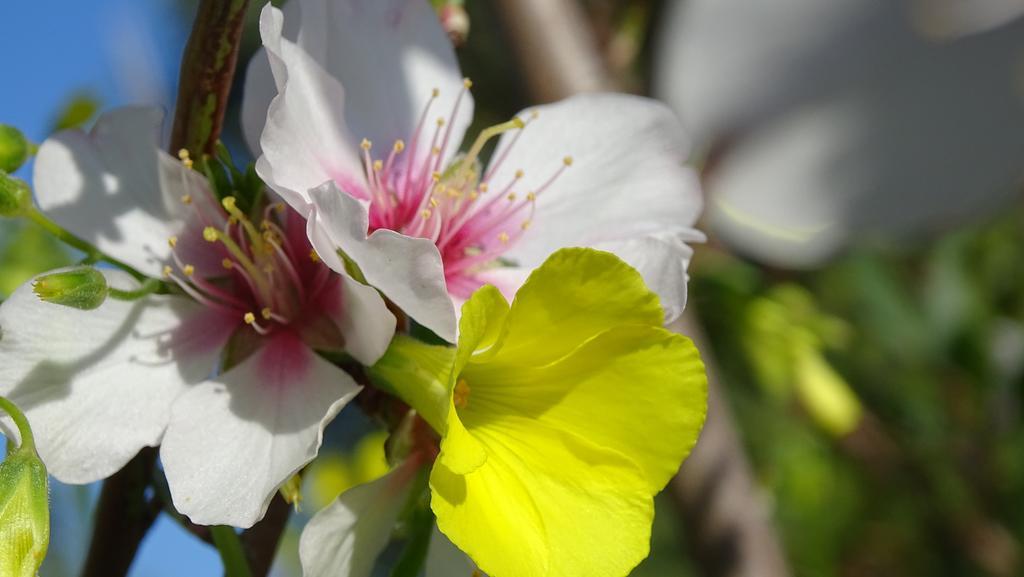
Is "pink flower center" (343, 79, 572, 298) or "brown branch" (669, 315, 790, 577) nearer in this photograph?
"pink flower center" (343, 79, 572, 298)

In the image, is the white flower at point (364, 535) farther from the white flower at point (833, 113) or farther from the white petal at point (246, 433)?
the white flower at point (833, 113)

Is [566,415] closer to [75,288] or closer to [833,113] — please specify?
[75,288]

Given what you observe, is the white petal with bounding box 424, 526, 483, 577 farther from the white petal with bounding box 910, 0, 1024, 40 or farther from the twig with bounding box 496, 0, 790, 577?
the white petal with bounding box 910, 0, 1024, 40

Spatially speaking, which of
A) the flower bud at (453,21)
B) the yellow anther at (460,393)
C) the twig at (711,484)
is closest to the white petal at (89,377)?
the yellow anther at (460,393)

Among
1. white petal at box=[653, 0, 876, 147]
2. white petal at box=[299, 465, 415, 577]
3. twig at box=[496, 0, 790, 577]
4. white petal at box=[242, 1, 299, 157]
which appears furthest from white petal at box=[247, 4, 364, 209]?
white petal at box=[653, 0, 876, 147]

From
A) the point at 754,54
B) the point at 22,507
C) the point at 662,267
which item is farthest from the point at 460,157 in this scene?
the point at 754,54
